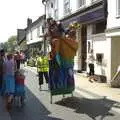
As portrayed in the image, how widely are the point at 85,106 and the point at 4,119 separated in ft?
11.0

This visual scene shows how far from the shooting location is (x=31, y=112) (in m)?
12.8

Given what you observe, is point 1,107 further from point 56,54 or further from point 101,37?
point 101,37

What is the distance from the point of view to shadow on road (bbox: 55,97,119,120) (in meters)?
12.7

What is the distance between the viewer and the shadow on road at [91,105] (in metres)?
12.7

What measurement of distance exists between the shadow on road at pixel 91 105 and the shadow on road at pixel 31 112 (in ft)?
3.01

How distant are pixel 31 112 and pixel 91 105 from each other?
2485 mm

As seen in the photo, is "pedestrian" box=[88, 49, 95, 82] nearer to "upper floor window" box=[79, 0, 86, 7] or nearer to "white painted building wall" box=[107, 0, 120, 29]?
A: "white painted building wall" box=[107, 0, 120, 29]

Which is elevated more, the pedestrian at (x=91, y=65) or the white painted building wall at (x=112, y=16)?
the white painted building wall at (x=112, y=16)

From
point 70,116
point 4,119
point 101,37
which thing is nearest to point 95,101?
point 70,116

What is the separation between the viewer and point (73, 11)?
30000 millimetres

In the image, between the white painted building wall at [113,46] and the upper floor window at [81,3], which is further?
the upper floor window at [81,3]

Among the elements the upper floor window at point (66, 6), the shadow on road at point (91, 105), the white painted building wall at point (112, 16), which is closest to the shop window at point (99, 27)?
the white painted building wall at point (112, 16)

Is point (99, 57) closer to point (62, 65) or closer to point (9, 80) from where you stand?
point (62, 65)

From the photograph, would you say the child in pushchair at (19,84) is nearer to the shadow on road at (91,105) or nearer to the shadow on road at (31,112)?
the shadow on road at (31,112)
